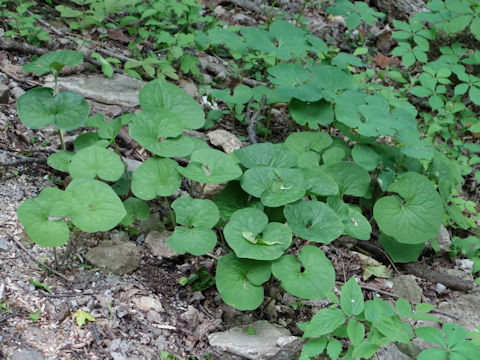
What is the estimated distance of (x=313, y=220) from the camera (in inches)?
85.4

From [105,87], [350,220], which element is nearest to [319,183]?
[350,220]

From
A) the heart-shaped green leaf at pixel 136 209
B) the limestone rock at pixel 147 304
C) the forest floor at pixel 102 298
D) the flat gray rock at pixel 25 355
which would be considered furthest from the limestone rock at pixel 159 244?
the flat gray rock at pixel 25 355

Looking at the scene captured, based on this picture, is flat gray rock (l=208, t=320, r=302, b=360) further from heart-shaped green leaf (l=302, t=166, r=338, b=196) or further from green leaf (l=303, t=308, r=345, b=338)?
heart-shaped green leaf (l=302, t=166, r=338, b=196)

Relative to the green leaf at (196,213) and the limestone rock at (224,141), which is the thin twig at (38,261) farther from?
the limestone rock at (224,141)

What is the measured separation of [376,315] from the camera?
69.1 inches

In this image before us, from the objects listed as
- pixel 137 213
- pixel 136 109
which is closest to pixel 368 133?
pixel 137 213

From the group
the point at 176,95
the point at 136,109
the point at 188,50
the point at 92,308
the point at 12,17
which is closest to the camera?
the point at 92,308

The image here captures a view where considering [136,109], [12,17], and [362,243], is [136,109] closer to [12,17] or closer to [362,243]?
[12,17]

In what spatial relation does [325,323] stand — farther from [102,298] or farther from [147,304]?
[102,298]

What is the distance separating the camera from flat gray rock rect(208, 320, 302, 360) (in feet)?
6.25

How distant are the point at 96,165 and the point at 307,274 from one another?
41.9 inches

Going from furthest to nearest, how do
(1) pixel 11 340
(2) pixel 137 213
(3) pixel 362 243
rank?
(3) pixel 362 243 → (2) pixel 137 213 → (1) pixel 11 340

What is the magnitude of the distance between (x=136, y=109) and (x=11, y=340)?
1.84 m

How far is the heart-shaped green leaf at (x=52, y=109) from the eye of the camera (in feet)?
7.41
